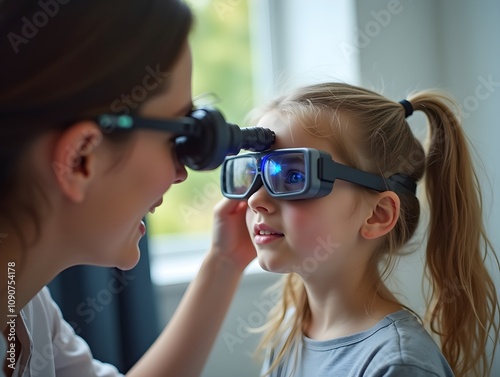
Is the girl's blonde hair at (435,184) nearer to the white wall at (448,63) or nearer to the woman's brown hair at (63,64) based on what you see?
the white wall at (448,63)

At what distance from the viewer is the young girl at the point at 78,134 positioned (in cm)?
78

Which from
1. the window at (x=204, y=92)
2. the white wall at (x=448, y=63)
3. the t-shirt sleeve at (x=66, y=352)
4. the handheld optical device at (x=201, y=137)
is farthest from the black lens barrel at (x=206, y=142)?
the window at (x=204, y=92)

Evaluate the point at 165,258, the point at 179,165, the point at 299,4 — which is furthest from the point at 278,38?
the point at 179,165

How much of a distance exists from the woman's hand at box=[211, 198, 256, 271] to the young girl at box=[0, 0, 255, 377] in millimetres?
379

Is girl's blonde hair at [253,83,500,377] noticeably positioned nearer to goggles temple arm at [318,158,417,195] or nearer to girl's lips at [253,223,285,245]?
Answer: goggles temple arm at [318,158,417,195]

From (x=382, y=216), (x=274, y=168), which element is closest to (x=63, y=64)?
(x=274, y=168)

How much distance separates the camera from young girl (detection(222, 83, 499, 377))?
1.13 m

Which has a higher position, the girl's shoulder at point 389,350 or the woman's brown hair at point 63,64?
the woman's brown hair at point 63,64

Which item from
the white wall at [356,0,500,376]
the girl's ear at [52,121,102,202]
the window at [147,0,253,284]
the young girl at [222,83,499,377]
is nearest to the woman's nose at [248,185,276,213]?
the young girl at [222,83,499,377]

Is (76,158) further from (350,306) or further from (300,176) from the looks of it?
(350,306)

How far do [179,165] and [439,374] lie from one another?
619 mm

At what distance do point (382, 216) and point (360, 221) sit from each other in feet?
0.18

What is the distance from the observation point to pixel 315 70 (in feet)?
6.20

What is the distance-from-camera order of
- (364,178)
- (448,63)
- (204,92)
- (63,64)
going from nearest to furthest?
(63,64) → (364,178) → (448,63) → (204,92)
